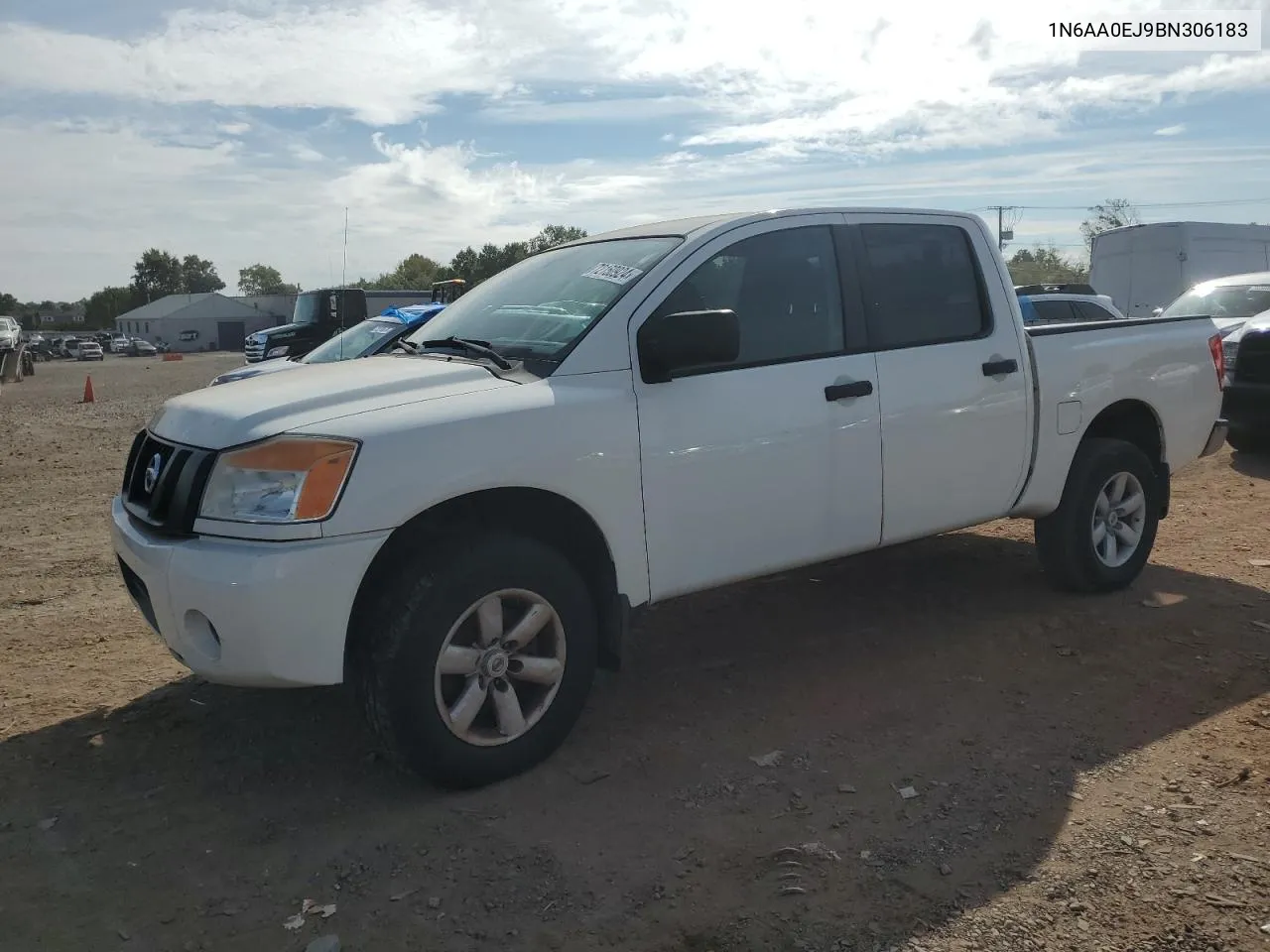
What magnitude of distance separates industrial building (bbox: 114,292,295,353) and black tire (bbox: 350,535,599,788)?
8124cm

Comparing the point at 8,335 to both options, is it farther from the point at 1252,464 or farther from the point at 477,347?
the point at 477,347

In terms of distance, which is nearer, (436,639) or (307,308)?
(436,639)

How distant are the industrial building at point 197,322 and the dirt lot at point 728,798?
8027cm

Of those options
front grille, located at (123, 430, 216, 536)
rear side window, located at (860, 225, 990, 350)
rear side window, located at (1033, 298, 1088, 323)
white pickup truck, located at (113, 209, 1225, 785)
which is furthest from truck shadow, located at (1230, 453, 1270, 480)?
front grille, located at (123, 430, 216, 536)

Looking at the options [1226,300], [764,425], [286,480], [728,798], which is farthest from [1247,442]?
[286,480]

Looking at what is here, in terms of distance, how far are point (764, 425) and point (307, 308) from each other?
53.6 feet

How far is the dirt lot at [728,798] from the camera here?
2857 mm

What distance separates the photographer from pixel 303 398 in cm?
350

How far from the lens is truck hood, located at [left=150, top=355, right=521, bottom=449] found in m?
3.33

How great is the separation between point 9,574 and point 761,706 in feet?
15.6

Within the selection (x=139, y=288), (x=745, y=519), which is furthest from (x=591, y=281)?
(x=139, y=288)

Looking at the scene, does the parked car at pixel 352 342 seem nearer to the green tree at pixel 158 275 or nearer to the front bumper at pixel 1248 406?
the front bumper at pixel 1248 406

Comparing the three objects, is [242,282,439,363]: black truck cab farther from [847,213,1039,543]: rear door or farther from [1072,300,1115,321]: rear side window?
[847,213,1039,543]: rear door

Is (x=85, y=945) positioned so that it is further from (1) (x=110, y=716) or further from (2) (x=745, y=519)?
(2) (x=745, y=519)
